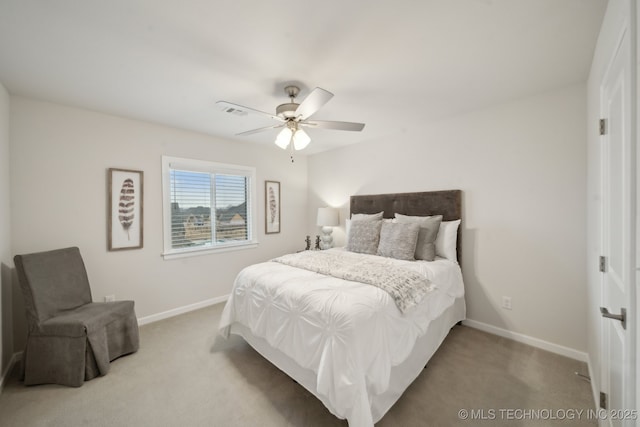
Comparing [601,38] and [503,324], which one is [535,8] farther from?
[503,324]

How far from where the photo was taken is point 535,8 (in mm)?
1388

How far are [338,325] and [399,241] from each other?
1.54 metres

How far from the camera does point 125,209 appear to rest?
2918 mm

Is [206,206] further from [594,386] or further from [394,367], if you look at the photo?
[594,386]

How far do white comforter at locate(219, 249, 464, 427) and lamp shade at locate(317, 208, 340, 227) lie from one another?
1830 mm

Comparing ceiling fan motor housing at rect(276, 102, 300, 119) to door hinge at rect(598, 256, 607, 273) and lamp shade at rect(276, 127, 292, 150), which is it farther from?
door hinge at rect(598, 256, 607, 273)

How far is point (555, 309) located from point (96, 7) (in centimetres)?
408

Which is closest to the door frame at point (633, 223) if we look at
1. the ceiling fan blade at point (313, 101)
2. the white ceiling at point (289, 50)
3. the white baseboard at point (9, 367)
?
the white ceiling at point (289, 50)

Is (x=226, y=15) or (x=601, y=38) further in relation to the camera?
(x=601, y=38)

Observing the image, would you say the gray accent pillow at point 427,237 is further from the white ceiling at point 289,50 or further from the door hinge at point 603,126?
the door hinge at point 603,126

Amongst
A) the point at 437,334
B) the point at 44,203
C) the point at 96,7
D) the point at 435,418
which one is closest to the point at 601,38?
the point at 437,334

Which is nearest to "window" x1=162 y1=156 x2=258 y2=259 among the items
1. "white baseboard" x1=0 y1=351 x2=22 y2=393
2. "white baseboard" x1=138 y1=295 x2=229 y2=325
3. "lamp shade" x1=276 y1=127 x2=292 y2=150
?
"white baseboard" x1=138 y1=295 x2=229 y2=325

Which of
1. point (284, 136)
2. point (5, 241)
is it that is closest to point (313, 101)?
point (284, 136)

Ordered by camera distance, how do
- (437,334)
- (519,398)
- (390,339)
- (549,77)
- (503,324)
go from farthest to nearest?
1. (503,324)
2. (437,334)
3. (549,77)
4. (519,398)
5. (390,339)
